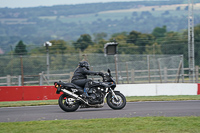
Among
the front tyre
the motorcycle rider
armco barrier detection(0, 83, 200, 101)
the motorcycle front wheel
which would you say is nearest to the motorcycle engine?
the motorcycle rider

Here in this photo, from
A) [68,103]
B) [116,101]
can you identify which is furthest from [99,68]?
[68,103]

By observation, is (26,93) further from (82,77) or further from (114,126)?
(114,126)

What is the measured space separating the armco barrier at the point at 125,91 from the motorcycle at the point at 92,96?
6144 millimetres

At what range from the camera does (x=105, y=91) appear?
12.2 metres

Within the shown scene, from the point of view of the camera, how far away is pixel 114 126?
854cm

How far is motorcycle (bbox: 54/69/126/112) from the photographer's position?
12016 millimetres

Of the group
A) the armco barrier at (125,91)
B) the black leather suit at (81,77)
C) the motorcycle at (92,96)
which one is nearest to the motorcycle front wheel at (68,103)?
the motorcycle at (92,96)

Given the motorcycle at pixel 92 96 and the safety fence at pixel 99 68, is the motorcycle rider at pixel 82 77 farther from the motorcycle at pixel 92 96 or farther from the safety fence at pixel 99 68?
the safety fence at pixel 99 68

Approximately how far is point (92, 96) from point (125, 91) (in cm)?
713

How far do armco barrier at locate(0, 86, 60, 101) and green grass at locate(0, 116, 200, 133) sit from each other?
859 centimetres

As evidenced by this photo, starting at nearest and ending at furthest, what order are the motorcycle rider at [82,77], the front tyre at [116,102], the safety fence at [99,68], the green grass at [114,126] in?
the green grass at [114,126], the front tyre at [116,102], the motorcycle rider at [82,77], the safety fence at [99,68]

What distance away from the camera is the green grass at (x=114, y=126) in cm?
807

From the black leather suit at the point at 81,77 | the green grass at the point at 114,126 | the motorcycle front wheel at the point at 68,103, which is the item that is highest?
the black leather suit at the point at 81,77

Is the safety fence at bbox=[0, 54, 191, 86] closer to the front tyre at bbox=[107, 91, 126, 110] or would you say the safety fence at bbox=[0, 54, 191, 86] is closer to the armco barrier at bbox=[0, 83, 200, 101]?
the armco barrier at bbox=[0, 83, 200, 101]
